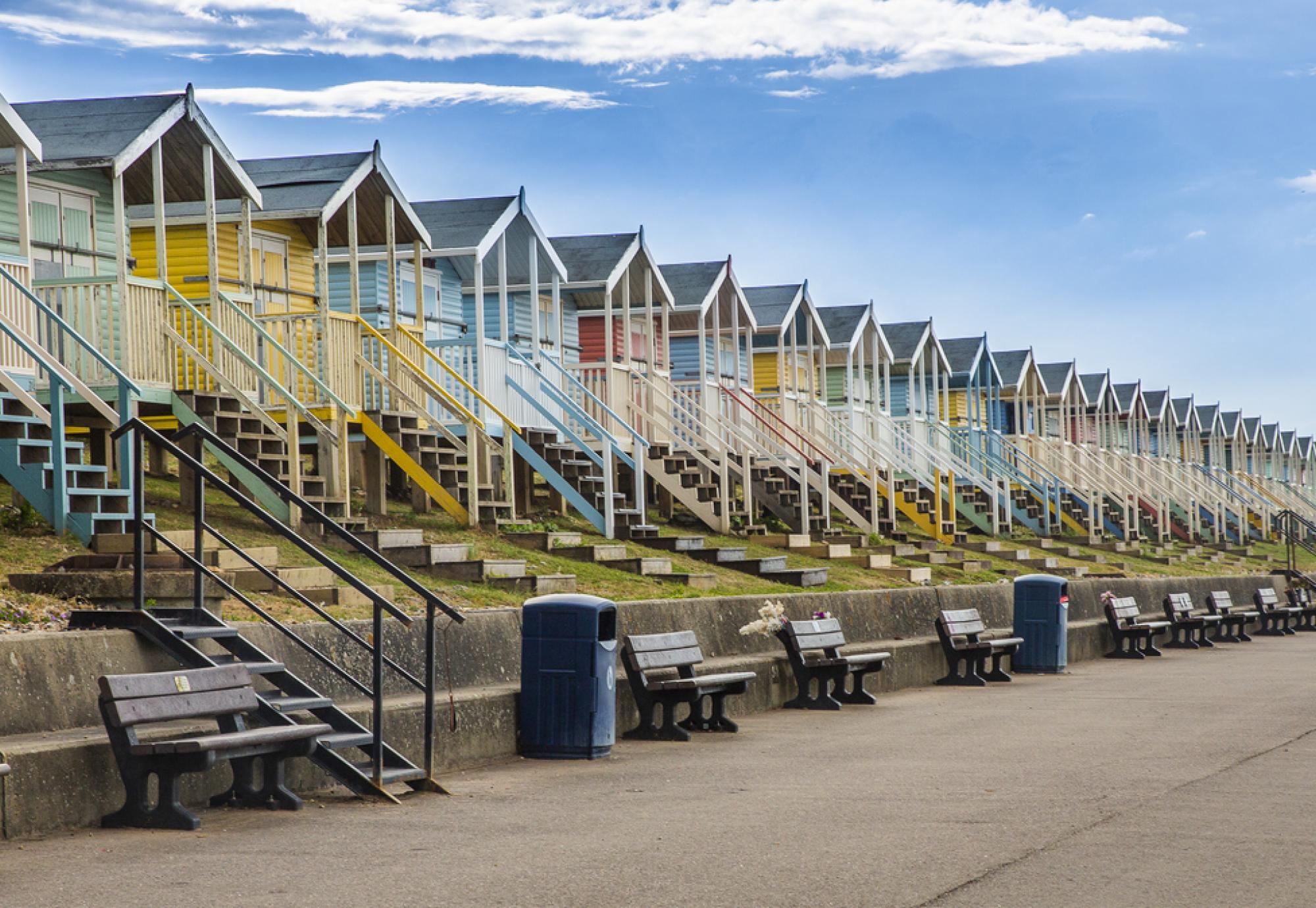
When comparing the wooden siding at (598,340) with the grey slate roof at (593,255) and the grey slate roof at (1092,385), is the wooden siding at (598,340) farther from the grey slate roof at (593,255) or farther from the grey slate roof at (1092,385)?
the grey slate roof at (1092,385)

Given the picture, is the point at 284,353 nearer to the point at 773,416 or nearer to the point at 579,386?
the point at 579,386

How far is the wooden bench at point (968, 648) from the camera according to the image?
16.4 meters

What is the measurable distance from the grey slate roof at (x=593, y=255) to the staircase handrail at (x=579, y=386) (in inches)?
65.0

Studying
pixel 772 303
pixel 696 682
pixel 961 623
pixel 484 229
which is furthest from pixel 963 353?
pixel 696 682

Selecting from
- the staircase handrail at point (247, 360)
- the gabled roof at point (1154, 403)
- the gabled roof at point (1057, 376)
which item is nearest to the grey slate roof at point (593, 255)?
the staircase handrail at point (247, 360)

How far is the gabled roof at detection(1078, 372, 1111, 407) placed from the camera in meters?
55.2

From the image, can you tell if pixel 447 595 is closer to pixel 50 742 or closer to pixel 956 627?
pixel 956 627

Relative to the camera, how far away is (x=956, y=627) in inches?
648

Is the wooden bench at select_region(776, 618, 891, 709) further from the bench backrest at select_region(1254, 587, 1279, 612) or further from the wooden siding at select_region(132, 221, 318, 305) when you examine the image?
the bench backrest at select_region(1254, 587, 1279, 612)

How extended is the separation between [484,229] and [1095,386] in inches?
1464

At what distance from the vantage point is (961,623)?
54.3 ft

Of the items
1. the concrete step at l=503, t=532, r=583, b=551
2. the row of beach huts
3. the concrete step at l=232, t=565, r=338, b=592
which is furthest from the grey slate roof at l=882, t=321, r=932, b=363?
the concrete step at l=232, t=565, r=338, b=592

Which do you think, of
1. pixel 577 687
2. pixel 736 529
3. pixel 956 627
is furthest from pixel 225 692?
pixel 736 529

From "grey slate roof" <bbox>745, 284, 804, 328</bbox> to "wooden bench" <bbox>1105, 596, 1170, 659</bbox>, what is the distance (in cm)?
1366
